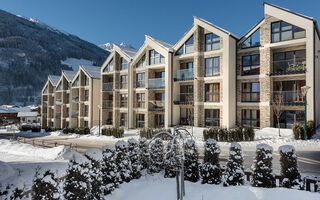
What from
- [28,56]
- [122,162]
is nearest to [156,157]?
[122,162]

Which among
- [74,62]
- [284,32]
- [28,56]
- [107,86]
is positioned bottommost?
[107,86]

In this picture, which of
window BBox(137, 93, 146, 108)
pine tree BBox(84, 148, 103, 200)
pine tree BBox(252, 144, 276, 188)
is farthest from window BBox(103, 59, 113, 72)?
pine tree BBox(252, 144, 276, 188)

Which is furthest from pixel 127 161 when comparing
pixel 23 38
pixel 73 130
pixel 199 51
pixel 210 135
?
pixel 23 38

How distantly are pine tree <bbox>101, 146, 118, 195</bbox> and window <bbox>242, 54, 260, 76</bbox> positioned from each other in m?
17.9

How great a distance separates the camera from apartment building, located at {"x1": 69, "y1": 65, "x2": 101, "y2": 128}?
33319mm

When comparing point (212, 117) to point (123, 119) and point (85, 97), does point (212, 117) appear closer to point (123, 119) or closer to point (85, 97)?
point (123, 119)

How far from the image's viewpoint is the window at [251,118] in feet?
66.8

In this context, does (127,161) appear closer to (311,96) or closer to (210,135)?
(210,135)

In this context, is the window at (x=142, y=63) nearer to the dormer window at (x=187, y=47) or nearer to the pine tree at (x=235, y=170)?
the dormer window at (x=187, y=47)

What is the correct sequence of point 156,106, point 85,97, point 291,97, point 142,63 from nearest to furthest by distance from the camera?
point 291,97 < point 156,106 < point 142,63 < point 85,97

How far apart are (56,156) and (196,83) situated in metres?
15.4

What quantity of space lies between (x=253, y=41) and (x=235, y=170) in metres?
17.7

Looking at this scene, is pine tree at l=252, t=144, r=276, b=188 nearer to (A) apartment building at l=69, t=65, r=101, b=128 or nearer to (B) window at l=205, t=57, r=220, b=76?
(B) window at l=205, t=57, r=220, b=76

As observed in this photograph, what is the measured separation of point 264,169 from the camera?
22.0ft
